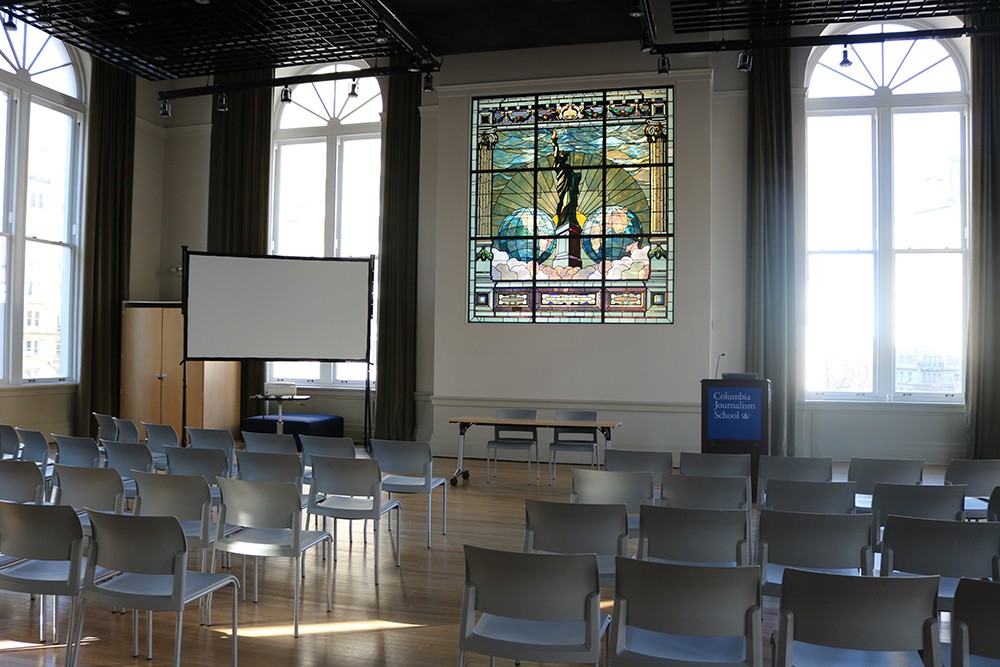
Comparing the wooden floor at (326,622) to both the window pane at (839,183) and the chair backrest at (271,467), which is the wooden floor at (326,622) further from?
the window pane at (839,183)

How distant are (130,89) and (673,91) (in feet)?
25.6

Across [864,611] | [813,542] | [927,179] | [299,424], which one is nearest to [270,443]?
[813,542]

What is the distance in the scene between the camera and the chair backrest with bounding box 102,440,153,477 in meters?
5.05

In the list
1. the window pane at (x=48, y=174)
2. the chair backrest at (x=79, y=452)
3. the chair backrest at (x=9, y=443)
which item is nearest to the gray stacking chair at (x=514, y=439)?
the chair backrest at (x=79, y=452)

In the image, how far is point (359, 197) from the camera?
37.8 ft

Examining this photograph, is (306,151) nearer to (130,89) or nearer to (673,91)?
(130,89)

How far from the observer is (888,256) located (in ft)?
32.4

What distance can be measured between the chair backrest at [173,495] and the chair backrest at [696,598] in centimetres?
235

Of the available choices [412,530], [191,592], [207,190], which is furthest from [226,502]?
[207,190]

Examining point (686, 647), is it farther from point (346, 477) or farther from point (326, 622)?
point (346, 477)

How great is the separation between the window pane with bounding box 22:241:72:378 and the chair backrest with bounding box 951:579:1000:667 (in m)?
10.9

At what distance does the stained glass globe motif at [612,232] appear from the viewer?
9578 millimetres

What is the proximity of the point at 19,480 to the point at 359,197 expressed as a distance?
25.8ft

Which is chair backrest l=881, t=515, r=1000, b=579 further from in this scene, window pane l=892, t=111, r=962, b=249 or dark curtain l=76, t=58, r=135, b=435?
dark curtain l=76, t=58, r=135, b=435
